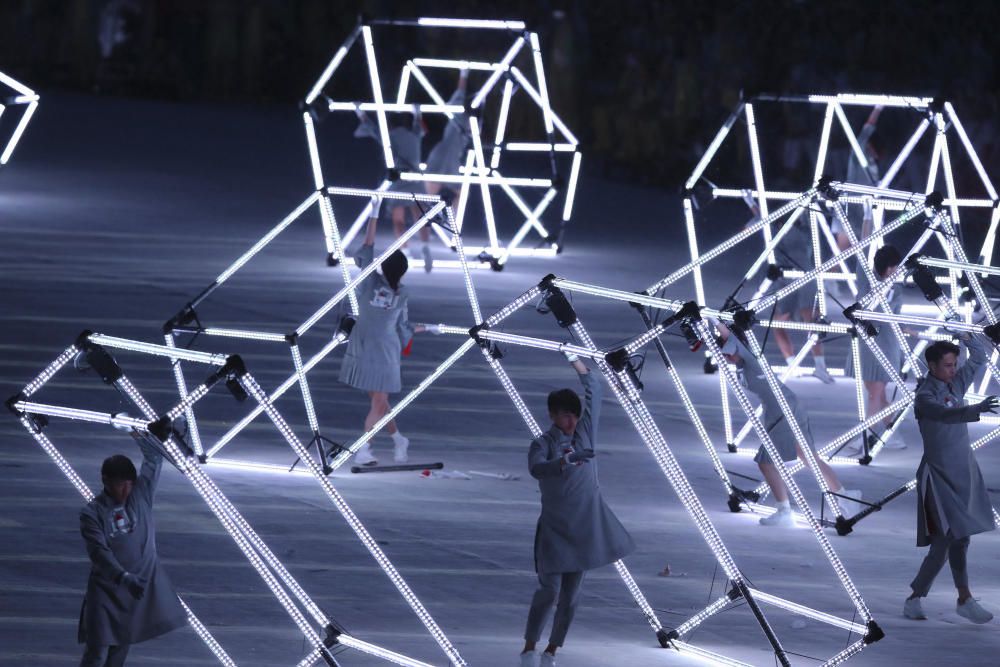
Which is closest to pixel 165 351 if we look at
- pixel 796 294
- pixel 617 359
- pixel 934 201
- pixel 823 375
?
pixel 617 359

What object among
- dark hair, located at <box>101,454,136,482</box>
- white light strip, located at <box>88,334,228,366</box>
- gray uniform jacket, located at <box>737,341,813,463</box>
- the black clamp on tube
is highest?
white light strip, located at <box>88,334,228,366</box>

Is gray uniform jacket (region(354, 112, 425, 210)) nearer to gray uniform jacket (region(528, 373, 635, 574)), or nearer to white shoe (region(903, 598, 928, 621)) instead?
white shoe (region(903, 598, 928, 621))

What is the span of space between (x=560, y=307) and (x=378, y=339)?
4.10 metres

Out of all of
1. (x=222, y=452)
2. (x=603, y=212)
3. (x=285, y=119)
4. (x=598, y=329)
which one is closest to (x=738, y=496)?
(x=222, y=452)

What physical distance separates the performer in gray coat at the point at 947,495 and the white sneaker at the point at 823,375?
6.82 meters

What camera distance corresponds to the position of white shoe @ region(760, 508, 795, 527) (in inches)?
475

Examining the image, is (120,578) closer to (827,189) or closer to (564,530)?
(564,530)

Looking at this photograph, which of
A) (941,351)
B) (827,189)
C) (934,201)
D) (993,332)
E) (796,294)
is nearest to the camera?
(941,351)

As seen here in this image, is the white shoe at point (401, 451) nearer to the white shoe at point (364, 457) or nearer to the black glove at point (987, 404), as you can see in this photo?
the white shoe at point (364, 457)

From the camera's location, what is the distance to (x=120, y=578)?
7.80 m

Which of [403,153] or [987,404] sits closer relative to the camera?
[987,404]

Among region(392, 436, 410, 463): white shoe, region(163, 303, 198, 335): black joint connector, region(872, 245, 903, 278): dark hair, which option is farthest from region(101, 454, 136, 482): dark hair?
region(872, 245, 903, 278): dark hair

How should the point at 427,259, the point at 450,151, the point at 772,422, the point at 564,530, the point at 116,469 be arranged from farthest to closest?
the point at 450,151 < the point at 427,259 < the point at 772,422 < the point at 564,530 < the point at 116,469

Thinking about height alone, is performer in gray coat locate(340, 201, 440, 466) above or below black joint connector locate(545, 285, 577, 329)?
below
